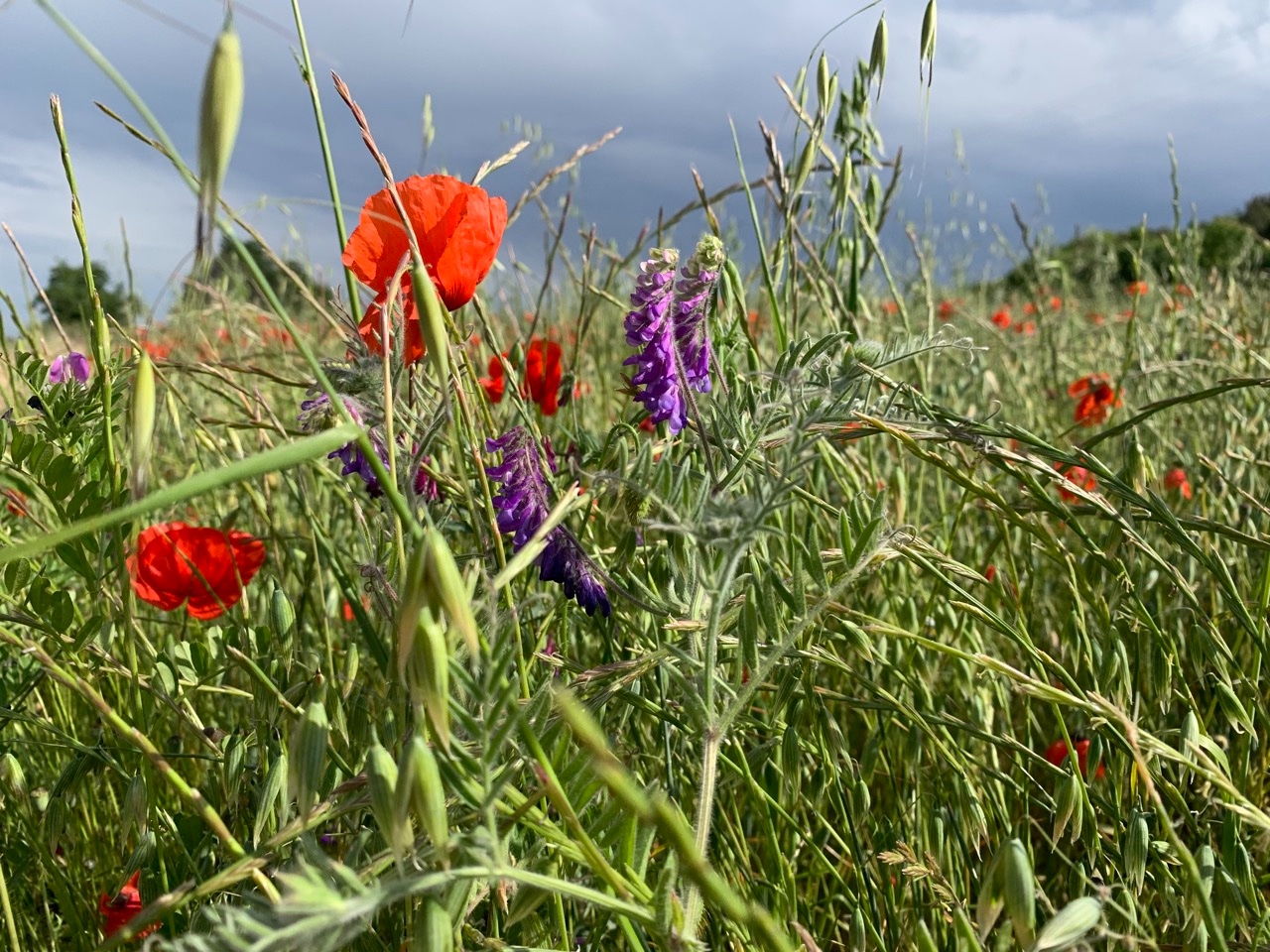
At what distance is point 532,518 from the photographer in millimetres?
655

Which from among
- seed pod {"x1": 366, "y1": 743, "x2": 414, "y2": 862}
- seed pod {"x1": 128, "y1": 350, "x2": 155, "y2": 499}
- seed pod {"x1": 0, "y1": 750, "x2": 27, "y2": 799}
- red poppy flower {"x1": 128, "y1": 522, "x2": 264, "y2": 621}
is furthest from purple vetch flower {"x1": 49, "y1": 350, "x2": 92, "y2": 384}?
seed pod {"x1": 366, "y1": 743, "x2": 414, "y2": 862}

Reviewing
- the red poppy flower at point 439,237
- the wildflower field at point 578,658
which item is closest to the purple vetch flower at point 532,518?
the wildflower field at point 578,658

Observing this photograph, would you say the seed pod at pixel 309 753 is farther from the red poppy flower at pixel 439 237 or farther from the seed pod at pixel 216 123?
the red poppy flower at pixel 439 237

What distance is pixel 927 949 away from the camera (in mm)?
406

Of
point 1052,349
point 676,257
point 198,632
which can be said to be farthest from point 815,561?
point 1052,349

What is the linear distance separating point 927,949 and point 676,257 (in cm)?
41

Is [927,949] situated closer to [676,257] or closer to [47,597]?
[676,257]

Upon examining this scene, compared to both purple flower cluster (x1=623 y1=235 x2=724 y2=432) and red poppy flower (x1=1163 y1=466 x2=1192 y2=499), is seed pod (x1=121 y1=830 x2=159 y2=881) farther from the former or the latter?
red poppy flower (x1=1163 y1=466 x2=1192 y2=499)

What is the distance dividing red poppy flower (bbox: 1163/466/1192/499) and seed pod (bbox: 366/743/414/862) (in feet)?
4.61

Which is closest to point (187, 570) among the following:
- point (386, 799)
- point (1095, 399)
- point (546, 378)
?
point (546, 378)

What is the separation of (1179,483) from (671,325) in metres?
1.17

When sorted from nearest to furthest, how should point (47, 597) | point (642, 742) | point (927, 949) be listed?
point (927, 949) < point (47, 597) < point (642, 742)

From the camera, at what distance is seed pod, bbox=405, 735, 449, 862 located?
315 mm

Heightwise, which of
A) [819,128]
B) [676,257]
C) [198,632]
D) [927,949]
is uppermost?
[819,128]
